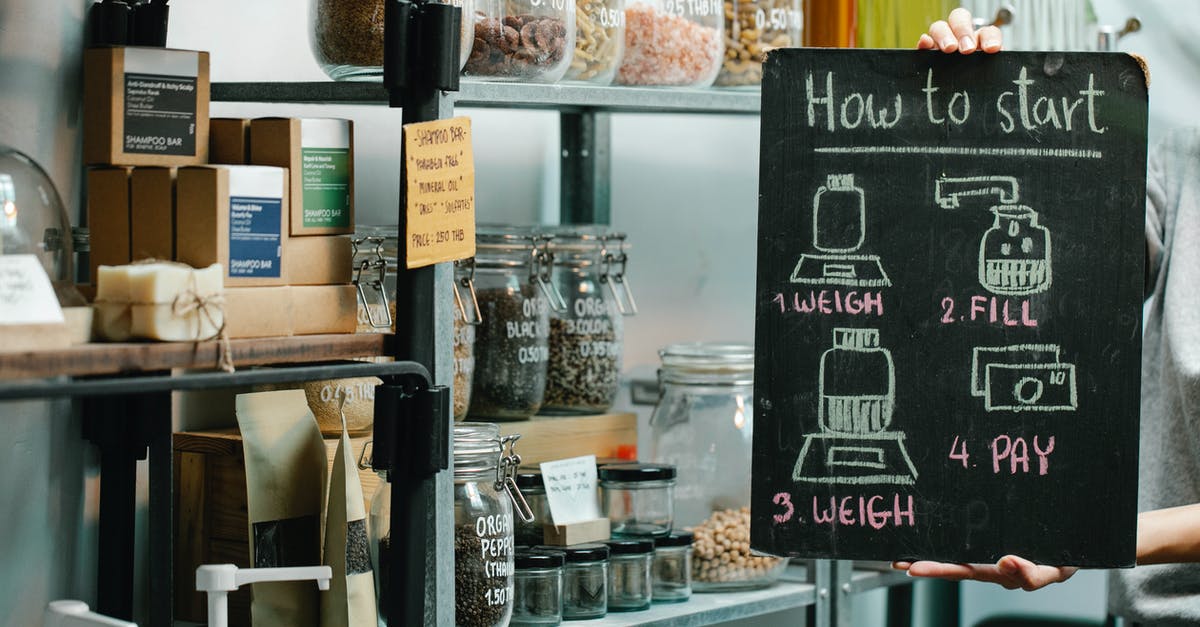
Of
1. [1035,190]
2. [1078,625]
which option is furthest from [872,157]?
[1078,625]

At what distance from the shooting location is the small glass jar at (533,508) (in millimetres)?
1850

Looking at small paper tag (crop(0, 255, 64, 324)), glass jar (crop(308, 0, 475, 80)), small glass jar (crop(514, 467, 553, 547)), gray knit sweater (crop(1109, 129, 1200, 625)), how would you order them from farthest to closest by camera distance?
1. gray knit sweater (crop(1109, 129, 1200, 625))
2. small glass jar (crop(514, 467, 553, 547))
3. glass jar (crop(308, 0, 475, 80))
4. small paper tag (crop(0, 255, 64, 324))

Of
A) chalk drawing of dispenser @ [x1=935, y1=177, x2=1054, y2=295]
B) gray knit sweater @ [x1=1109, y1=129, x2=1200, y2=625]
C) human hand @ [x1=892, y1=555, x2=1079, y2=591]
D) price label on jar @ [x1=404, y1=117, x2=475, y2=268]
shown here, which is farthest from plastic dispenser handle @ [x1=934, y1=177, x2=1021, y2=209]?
gray knit sweater @ [x1=1109, y1=129, x2=1200, y2=625]

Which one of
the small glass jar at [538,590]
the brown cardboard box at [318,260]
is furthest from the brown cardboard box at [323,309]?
the small glass jar at [538,590]

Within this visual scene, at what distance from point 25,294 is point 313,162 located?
345 millimetres

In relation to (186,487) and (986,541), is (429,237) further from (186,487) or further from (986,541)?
(986,541)

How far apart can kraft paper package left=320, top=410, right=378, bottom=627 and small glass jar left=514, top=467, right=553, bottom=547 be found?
308 millimetres

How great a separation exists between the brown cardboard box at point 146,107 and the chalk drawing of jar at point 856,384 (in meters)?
0.68

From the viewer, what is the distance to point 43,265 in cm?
132

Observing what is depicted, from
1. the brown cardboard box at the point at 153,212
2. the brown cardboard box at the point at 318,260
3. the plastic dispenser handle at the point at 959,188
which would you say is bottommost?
the brown cardboard box at the point at 318,260

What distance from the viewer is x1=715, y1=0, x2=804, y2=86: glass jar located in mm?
2023

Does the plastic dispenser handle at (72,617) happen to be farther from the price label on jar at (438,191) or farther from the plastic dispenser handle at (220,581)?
the price label on jar at (438,191)

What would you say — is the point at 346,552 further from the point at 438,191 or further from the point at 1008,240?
the point at 1008,240

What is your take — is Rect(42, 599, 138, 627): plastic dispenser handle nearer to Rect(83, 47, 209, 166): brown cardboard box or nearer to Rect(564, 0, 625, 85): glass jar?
Rect(83, 47, 209, 166): brown cardboard box
